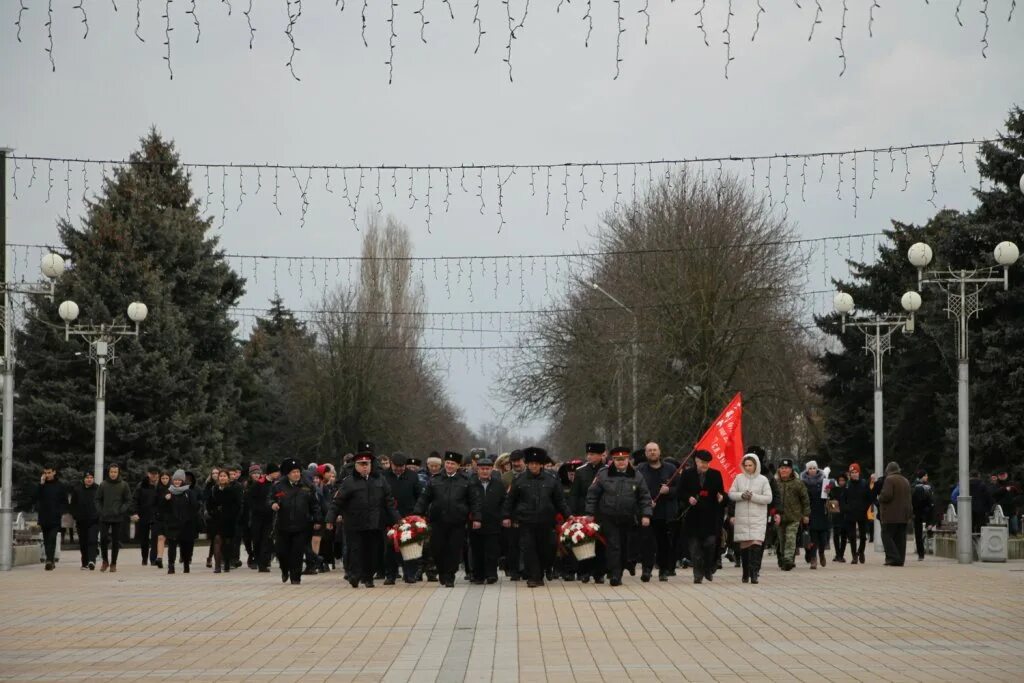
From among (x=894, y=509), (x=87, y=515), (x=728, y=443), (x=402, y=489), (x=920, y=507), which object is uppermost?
(x=728, y=443)

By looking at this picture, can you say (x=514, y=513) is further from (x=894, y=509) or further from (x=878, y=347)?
(x=878, y=347)

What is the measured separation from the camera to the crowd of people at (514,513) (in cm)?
2312

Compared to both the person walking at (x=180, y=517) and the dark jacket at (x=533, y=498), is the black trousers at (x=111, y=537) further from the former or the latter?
the dark jacket at (x=533, y=498)

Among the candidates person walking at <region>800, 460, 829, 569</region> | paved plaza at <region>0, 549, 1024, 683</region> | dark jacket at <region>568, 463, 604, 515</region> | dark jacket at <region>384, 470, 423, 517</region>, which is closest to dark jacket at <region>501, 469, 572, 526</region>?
paved plaza at <region>0, 549, 1024, 683</region>

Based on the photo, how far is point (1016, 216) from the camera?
44719 mm

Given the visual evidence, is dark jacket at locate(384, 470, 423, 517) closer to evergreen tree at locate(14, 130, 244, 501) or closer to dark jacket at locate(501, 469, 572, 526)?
dark jacket at locate(501, 469, 572, 526)

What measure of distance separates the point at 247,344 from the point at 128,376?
26554 millimetres

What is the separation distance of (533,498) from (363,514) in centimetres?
241

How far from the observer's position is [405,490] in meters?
25.8

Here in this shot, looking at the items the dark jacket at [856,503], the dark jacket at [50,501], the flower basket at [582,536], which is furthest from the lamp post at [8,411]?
the dark jacket at [856,503]

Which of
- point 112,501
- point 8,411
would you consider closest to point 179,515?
point 112,501

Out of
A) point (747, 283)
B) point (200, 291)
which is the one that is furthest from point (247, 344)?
→ point (747, 283)

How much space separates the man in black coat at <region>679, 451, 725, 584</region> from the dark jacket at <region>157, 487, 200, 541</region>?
918 centimetres

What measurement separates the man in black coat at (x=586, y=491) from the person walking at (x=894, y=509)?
548 centimetres
